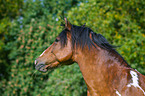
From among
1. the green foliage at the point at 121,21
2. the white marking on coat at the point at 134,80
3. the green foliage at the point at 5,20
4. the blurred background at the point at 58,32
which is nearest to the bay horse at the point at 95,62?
the white marking on coat at the point at 134,80

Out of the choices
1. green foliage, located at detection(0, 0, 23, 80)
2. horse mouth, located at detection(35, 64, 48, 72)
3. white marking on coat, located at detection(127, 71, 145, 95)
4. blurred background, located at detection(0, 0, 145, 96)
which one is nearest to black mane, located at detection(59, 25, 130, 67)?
white marking on coat, located at detection(127, 71, 145, 95)

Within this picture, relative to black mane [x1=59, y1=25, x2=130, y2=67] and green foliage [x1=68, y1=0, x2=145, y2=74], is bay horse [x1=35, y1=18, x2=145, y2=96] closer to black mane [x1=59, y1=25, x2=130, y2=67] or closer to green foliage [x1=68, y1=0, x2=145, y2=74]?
black mane [x1=59, y1=25, x2=130, y2=67]

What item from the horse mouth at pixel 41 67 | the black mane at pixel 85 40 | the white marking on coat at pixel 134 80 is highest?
the black mane at pixel 85 40

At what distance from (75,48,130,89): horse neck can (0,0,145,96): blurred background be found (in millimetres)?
2935

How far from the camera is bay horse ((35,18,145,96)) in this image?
1837mm

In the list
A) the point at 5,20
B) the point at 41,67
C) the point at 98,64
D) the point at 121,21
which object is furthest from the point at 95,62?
the point at 5,20

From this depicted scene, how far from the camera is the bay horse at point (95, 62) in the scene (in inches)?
72.3

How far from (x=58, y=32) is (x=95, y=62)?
388 cm

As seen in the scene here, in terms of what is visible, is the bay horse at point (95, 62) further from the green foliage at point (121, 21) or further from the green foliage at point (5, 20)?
the green foliage at point (5, 20)

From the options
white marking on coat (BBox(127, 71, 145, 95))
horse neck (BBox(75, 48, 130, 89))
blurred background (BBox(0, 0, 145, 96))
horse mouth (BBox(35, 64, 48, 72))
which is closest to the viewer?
white marking on coat (BBox(127, 71, 145, 95))

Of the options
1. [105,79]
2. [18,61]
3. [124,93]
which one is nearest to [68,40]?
[105,79]

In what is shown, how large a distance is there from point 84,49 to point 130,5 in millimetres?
4271

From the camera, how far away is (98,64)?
6.53ft

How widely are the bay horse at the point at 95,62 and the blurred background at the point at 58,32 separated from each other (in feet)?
8.96
